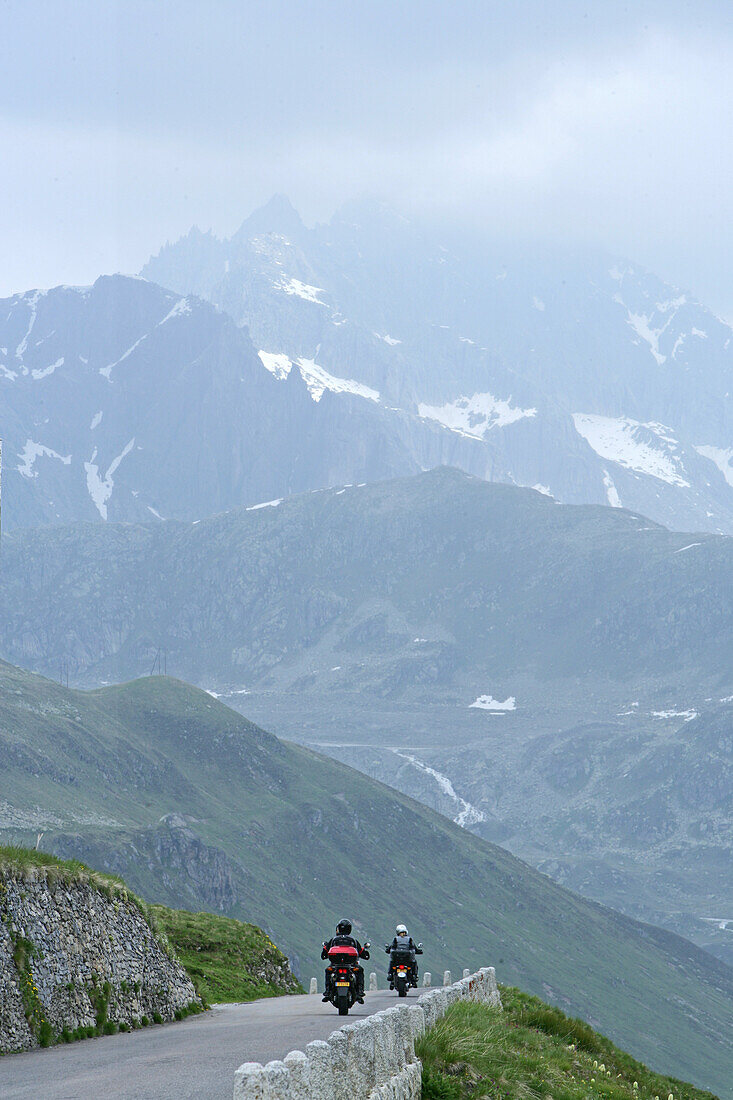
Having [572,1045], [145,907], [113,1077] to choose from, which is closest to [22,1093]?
[113,1077]

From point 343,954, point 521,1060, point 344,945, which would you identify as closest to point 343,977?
point 343,954

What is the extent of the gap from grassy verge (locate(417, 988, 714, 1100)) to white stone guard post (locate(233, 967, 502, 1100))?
757mm

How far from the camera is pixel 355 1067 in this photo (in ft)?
63.2

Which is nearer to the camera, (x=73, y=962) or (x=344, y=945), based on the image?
(x=73, y=962)

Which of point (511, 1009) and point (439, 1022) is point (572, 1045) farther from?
point (439, 1022)

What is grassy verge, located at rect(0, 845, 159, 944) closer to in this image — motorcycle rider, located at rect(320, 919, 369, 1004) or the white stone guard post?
motorcycle rider, located at rect(320, 919, 369, 1004)

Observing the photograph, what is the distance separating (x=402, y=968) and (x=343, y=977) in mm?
9579

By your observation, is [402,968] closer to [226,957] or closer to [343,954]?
[343,954]

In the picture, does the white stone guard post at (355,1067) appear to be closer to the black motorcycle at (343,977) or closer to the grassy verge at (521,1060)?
the grassy verge at (521,1060)

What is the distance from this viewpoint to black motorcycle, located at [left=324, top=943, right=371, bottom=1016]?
35375 millimetres

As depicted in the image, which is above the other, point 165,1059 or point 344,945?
point 165,1059

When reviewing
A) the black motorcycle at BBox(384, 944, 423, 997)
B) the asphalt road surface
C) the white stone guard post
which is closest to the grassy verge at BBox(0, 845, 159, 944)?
the asphalt road surface

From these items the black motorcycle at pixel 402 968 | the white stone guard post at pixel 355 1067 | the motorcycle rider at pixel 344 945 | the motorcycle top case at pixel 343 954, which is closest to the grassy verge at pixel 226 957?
the black motorcycle at pixel 402 968

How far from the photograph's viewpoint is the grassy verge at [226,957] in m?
55.5
